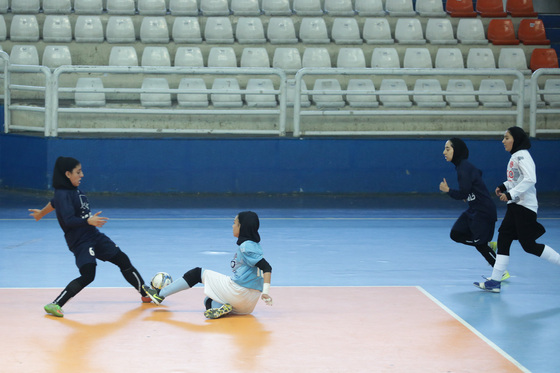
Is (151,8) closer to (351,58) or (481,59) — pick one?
(351,58)

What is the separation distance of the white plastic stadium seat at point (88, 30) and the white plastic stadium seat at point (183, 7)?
1.52 meters

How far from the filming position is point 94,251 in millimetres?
7930

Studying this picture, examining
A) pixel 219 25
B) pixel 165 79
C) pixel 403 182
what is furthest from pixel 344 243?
pixel 219 25

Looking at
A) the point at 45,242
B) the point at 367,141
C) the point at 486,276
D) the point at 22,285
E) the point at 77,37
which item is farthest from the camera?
the point at 77,37

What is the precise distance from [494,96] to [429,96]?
1183 millimetres

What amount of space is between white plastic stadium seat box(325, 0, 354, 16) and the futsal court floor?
641 centimetres

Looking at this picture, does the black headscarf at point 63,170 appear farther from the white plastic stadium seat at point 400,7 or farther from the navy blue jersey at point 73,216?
the white plastic stadium seat at point 400,7

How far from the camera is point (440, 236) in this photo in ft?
38.9

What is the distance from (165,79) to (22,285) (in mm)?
7891

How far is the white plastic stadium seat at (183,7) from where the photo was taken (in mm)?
17875

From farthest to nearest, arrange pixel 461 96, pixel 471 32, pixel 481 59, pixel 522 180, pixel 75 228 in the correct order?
pixel 471 32 → pixel 481 59 → pixel 461 96 → pixel 522 180 → pixel 75 228

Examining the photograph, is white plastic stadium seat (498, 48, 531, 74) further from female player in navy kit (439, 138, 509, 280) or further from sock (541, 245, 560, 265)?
sock (541, 245, 560, 265)

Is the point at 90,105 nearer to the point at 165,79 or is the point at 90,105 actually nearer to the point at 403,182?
the point at 165,79

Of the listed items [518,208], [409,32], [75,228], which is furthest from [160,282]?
[409,32]
